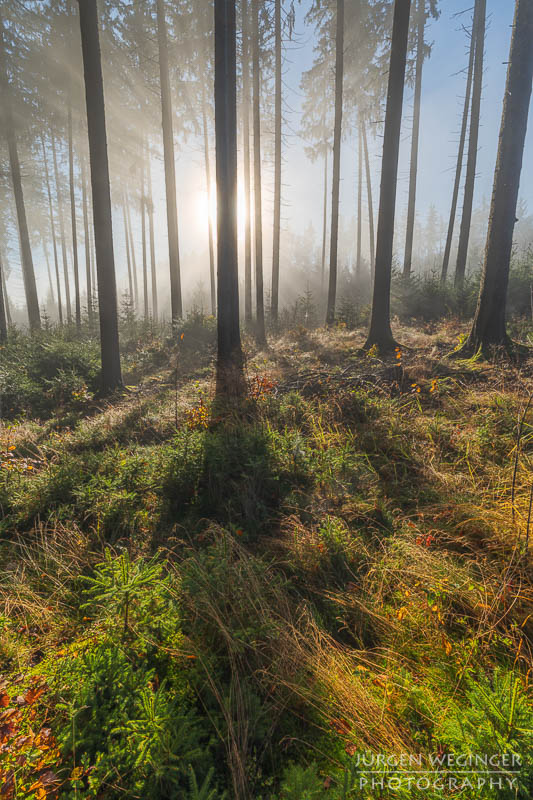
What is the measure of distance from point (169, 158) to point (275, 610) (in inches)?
629

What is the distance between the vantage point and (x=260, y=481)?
11.2 feet

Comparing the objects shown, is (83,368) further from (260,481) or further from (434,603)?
(434,603)

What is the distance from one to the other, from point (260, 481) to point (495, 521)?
2.16 m

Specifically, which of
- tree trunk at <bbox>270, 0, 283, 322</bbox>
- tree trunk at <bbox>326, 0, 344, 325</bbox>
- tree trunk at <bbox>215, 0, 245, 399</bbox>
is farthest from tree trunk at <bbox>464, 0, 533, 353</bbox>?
tree trunk at <bbox>270, 0, 283, 322</bbox>

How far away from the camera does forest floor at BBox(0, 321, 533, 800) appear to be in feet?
4.06

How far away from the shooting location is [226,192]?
6.82 metres

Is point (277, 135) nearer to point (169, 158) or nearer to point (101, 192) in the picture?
point (169, 158)

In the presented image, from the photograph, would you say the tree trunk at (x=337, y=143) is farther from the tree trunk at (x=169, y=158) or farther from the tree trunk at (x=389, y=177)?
the tree trunk at (x=169, y=158)

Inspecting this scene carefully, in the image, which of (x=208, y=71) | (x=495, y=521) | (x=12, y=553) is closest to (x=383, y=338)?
(x=495, y=521)

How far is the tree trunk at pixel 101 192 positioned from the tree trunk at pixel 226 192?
8.11 ft

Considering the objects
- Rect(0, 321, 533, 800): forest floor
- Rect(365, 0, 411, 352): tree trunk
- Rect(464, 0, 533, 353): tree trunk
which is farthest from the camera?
Rect(365, 0, 411, 352): tree trunk

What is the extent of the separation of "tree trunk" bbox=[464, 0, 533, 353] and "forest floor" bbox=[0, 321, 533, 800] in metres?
2.08

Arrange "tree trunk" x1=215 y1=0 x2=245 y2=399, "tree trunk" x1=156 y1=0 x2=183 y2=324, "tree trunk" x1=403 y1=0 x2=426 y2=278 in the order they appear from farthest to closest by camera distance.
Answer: "tree trunk" x1=403 y1=0 x2=426 y2=278
"tree trunk" x1=156 y1=0 x2=183 y2=324
"tree trunk" x1=215 y1=0 x2=245 y2=399

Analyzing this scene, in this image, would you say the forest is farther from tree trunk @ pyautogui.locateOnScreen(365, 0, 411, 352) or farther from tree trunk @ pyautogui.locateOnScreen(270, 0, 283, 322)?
tree trunk @ pyautogui.locateOnScreen(270, 0, 283, 322)
